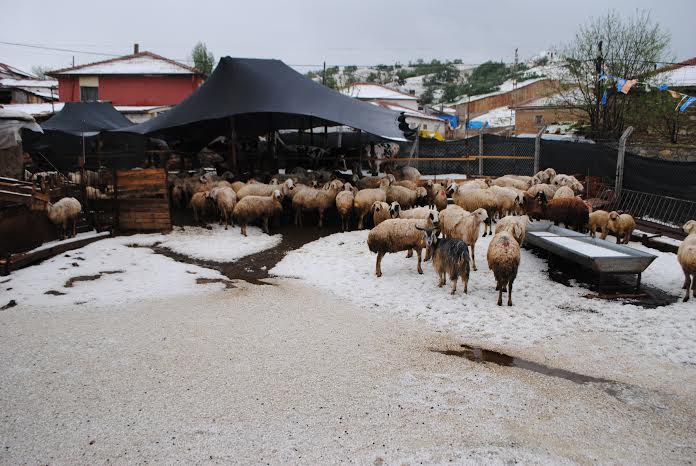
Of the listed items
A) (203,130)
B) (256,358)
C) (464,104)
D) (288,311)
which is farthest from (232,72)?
(464,104)

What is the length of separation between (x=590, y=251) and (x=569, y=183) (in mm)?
6255

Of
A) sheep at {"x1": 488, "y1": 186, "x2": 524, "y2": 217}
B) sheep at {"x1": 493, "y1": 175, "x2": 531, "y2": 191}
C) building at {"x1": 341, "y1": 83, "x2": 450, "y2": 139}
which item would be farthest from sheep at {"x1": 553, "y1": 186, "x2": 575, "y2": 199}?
building at {"x1": 341, "y1": 83, "x2": 450, "y2": 139}

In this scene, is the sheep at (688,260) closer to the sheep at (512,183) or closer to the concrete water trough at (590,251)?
the concrete water trough at (590,251)

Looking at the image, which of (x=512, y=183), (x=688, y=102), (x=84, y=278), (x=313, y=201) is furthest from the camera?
(x=688, y=102)

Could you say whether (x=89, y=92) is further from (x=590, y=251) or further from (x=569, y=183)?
(x=590, y=251)

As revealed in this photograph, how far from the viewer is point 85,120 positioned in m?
21.8

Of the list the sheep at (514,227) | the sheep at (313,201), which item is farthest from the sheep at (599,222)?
the sheep at (313,201)

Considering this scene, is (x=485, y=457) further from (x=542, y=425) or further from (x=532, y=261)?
(x=532, y=261)

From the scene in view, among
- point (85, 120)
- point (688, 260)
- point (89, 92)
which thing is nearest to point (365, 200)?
point (688, 260)

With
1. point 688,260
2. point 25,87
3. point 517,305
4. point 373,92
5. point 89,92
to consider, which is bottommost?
point 517,305

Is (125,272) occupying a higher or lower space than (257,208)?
lower

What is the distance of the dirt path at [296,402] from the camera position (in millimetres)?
3939

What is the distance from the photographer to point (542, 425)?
4.26 m

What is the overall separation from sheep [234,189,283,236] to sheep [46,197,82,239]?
365 cm
